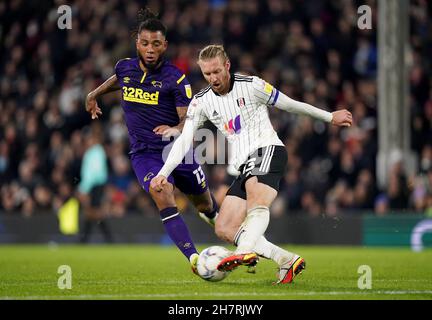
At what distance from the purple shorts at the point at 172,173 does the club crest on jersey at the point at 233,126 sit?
79 centimetres

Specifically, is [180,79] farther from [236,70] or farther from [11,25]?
[11,25]

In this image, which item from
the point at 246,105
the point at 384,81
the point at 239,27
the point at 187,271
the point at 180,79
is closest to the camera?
the point at 246,105

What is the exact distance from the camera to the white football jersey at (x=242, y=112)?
8320mm

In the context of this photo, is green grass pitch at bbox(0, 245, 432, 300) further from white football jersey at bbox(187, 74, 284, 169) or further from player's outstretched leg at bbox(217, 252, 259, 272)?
white football jersey at bbox(187, 74, 284, 169)

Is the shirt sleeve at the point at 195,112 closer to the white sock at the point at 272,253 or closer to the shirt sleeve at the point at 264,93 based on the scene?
the shirt sleeve at the point at 264,93

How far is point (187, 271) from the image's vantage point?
971cm

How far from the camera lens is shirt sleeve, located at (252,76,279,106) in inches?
326

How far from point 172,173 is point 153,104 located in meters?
0.72

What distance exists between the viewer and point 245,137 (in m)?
8.36

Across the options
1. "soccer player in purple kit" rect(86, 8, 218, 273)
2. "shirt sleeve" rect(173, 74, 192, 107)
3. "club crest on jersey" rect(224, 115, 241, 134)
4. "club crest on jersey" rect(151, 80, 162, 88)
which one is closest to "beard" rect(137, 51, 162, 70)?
"soccer player in purple kit" rect(86, 8, 218, 273)

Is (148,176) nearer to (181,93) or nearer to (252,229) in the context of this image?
(181,93)
